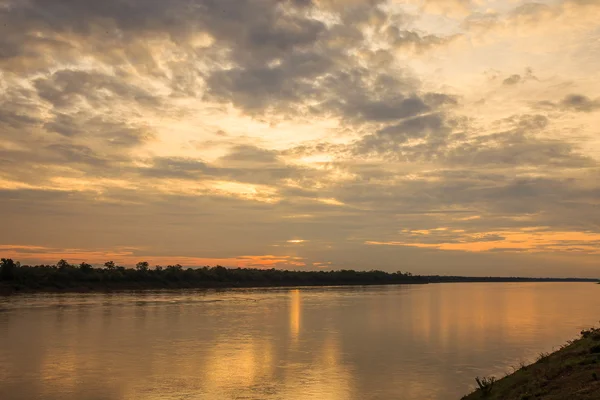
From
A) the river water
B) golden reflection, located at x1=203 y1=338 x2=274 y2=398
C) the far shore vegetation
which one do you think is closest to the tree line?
the far shore vegetation

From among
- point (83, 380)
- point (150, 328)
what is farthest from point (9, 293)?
point (83, 380)

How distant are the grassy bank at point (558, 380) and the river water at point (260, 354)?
9.18ft

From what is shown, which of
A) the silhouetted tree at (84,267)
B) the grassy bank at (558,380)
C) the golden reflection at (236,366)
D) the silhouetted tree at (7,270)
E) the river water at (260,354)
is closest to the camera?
the grassy bank at (558,380)

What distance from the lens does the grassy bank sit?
53.6 feet

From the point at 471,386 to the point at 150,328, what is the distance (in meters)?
30.2

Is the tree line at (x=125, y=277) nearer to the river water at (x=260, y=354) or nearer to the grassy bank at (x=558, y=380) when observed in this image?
the river water at (x=260, y=354)

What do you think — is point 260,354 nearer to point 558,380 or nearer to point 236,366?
point 236,366

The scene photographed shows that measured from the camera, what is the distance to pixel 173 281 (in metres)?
150

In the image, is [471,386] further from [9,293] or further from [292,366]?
[9,293]

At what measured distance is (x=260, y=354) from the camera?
108 ft

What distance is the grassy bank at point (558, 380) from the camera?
53.6 feet

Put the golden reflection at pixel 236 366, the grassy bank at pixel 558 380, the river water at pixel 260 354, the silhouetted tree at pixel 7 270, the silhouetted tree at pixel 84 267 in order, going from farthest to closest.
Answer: the silhouetted tree at pixel 84 267 < the silhouetted tree at pixel 7 270 < the golden reflection at pixel 236 366 < the river water at pixel 260 354 < the grassy bank at pixel 558 380

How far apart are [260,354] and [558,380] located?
18.4 meters

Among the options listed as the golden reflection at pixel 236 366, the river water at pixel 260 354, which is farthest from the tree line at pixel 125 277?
the golden reflection at pixel 236 366
